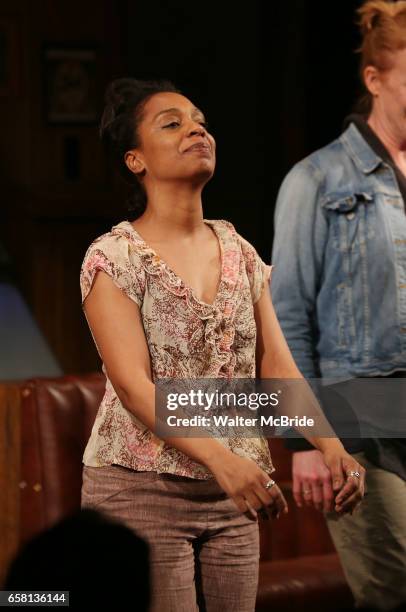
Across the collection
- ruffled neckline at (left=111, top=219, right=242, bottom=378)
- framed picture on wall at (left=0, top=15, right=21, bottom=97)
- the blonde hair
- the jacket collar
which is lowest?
ruffled neckline at (left=111, top=219, right=242, bottom=378)

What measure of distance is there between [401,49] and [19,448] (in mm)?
1258

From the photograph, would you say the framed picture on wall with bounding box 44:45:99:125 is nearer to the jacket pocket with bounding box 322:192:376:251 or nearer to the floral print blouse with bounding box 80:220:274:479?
the jacket pocket with bounding box 322:192:376:251

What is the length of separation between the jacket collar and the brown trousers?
74cm

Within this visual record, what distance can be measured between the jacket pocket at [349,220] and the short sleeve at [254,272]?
0.99ft

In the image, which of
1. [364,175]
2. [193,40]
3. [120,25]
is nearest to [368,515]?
[364,175]

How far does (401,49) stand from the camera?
6.73 ft

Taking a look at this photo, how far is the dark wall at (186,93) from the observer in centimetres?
360

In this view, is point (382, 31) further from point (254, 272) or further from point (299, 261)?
point (254, 272)

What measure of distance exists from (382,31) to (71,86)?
76.0 inches

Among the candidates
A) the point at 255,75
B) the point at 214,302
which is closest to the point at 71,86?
the point at 255,75

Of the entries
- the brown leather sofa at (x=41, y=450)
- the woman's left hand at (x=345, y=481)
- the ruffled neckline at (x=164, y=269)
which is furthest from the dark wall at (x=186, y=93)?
the woman's left hand at (x=345, y=481)

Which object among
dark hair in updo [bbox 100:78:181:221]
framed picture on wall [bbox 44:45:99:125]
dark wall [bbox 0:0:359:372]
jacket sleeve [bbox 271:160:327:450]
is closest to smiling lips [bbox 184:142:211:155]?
dark hair in updo [bbox 100:78:181:221]

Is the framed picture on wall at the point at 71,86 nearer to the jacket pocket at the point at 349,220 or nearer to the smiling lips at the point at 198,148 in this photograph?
the jacket pocket at the point at 349,220

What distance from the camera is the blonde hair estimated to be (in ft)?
6.71
